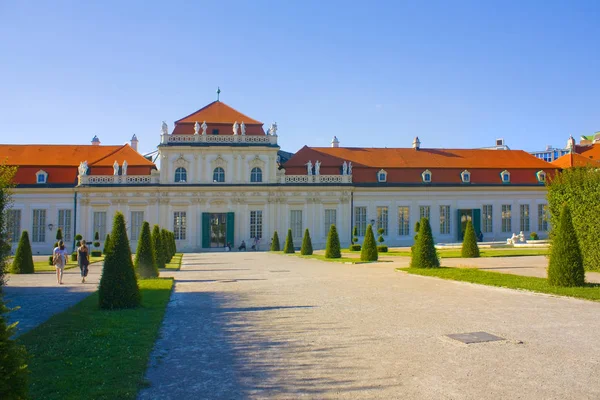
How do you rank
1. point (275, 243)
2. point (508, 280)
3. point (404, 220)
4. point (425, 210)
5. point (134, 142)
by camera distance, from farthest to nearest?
point (134, 142), point (425, 210), point (404, 220), point (275, 243), point (508, 280)

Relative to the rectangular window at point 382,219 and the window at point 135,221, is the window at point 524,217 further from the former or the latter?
the window at point 135,221

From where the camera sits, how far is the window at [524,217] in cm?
4734

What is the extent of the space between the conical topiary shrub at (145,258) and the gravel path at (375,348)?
15.5ft

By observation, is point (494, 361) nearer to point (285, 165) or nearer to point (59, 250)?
point (59, 250)

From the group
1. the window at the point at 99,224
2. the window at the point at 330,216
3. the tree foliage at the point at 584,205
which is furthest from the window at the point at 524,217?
the window at the point at 99,224

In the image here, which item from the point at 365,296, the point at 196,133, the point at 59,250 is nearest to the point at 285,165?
the point at 196,133

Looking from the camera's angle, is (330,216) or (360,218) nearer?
(330,216)

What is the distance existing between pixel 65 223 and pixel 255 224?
15560mm

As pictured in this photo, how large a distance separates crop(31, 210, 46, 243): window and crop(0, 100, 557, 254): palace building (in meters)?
0.08

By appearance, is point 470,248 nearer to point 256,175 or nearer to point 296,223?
point 296,223

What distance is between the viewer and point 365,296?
1314 cm

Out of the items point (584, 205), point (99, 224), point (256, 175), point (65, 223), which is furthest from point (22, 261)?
point (256, 175)

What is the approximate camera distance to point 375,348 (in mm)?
7449

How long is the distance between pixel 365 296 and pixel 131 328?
6.24 m
